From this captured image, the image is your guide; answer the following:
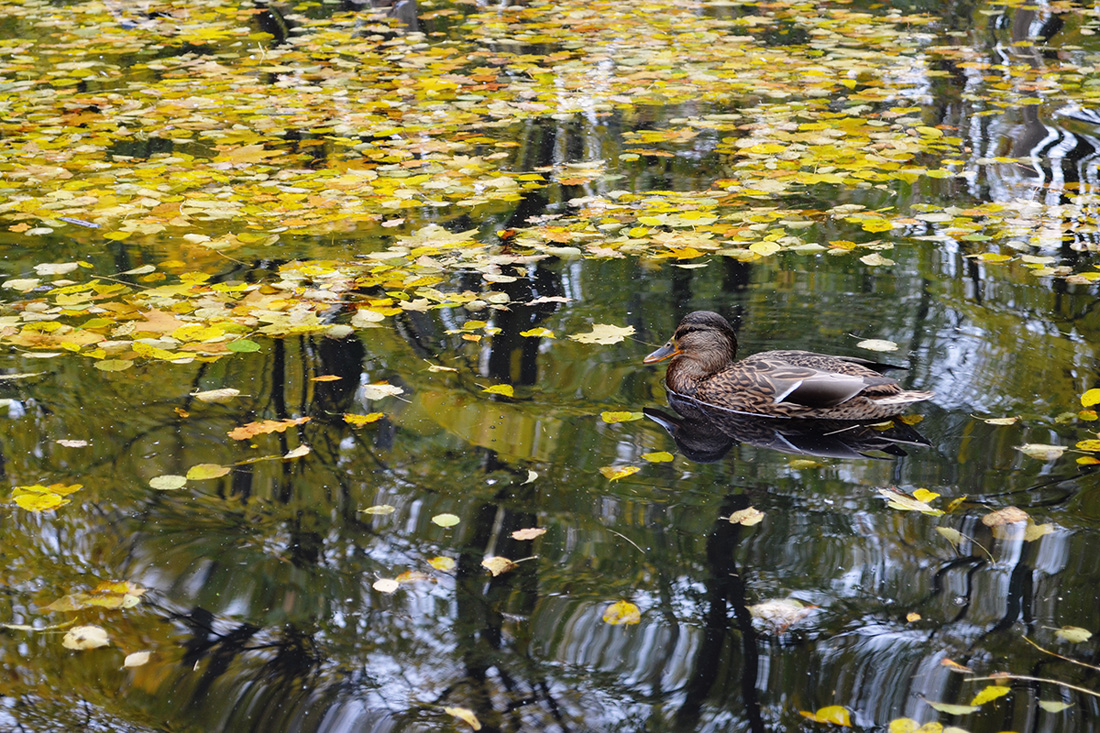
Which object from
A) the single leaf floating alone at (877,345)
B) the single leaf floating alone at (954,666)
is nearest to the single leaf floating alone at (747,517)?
the single leaf floating alone at (954,666)

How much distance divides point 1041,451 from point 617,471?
59.2 inches

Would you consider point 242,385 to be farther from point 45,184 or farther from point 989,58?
point 989,58

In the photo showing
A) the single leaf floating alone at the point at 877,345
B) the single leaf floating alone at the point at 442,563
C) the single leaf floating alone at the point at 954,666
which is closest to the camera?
the single leaf floating alone at the point at 954,666

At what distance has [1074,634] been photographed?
314 cm

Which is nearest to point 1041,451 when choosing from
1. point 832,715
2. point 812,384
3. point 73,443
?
point 812,384

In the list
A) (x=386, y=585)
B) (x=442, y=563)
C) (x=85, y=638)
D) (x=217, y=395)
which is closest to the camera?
(x=85, y=638)

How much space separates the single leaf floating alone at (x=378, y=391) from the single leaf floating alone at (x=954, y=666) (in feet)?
7.98

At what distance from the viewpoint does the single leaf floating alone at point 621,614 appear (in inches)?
130

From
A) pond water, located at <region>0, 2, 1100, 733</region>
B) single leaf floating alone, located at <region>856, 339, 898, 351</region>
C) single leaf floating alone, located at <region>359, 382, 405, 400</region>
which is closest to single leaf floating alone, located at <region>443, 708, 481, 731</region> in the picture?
pond water, located at <region>0, 2, 1100, 733</region>

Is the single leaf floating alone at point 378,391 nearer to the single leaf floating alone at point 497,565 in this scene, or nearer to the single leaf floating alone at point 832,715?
the single leaf floating alone at point 497,565

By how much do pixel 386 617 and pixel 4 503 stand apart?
1578 mm

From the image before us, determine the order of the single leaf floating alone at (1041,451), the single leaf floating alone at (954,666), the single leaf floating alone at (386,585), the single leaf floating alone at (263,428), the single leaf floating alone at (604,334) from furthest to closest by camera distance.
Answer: the single leaf floating alone at (604,334), the single leaf floating alone at (263,428), the single leaf floating alone at (1041,451), the single leaf floating alone at (386,585), the single leaf floating alone at (954,666)

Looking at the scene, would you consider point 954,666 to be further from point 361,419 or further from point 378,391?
point 378,391

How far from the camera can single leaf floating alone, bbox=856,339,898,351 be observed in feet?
16.3
